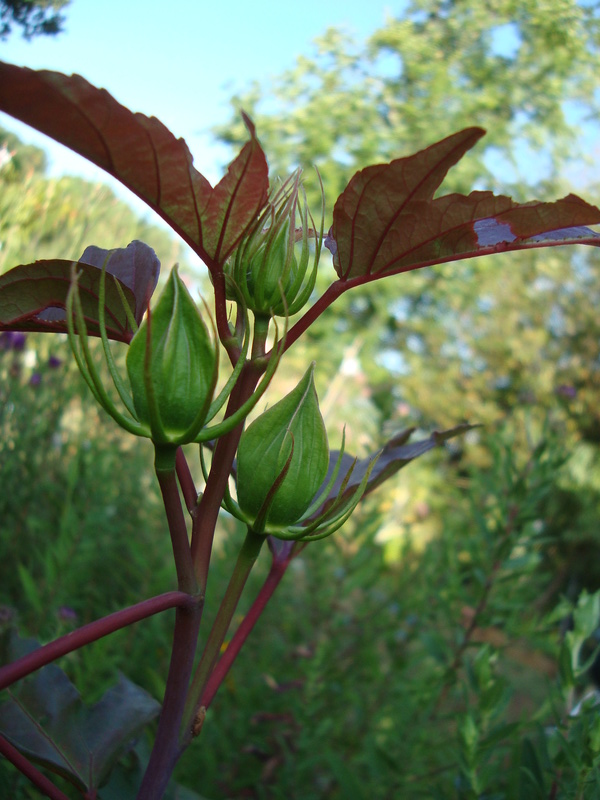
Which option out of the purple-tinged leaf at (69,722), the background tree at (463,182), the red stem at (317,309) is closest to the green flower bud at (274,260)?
the red stem at (317,309)

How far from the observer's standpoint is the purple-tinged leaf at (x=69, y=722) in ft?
1.54

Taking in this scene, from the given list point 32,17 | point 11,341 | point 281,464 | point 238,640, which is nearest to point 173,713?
point 238,640

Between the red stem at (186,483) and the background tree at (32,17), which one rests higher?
the background tree at (32,17)

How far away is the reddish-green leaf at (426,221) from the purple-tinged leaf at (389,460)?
162mm

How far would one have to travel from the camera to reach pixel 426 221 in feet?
1.33

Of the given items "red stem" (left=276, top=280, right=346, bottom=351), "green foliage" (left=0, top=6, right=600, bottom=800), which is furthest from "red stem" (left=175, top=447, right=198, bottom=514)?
"red stem" (left=276, top=280, right=346, bottom=351)

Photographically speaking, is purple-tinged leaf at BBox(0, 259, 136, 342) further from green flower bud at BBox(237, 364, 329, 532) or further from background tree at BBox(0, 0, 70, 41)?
background tree at BBox(0, 0, 70, 41)

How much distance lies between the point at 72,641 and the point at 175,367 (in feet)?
0.50

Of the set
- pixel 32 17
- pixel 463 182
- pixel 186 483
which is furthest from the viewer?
pixel 463 182

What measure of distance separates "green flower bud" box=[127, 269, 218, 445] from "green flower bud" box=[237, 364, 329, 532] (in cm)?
5

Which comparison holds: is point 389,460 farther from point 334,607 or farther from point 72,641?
point 334,607

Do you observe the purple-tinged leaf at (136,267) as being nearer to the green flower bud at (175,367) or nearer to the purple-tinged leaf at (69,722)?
the green flower bud at (175,367)

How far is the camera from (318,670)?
1.03 m

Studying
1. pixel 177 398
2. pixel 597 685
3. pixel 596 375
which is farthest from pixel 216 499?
pixel 596 375
